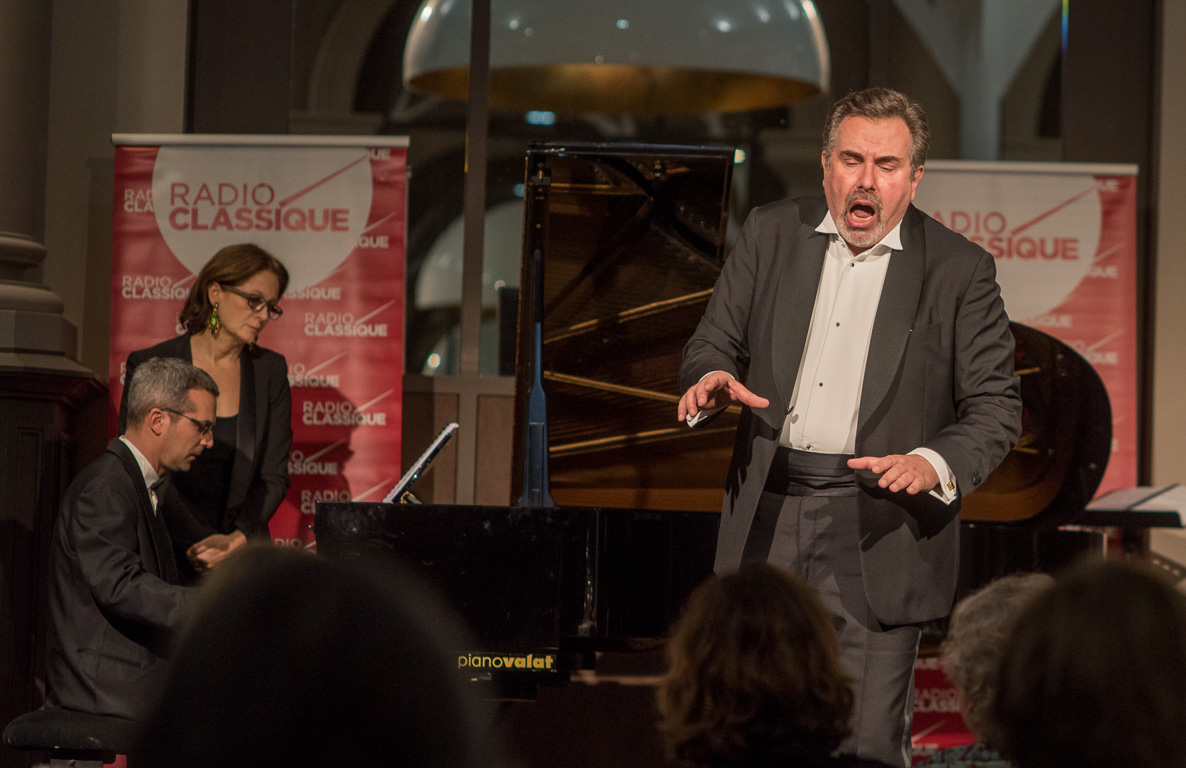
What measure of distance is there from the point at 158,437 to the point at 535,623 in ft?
3.64

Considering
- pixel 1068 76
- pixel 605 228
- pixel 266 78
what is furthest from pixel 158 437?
pixel 1068 76

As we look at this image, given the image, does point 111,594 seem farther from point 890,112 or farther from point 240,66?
point 240,66

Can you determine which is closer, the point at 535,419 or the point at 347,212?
the point at 535,419

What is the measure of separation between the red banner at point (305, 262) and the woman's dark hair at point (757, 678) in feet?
11.4

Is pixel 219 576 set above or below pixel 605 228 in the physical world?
below

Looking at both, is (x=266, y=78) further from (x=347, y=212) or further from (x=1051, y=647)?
(x=1051, y=647)

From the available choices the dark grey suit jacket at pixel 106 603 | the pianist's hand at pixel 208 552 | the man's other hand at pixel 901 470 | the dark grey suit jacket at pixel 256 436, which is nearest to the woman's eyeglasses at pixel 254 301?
the dark grey suit jacket at pixel 256 436

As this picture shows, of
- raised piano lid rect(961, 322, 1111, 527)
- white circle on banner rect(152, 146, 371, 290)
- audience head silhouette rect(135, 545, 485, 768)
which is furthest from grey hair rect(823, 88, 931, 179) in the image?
white circle on banner rect(152, 146, 371, 290)

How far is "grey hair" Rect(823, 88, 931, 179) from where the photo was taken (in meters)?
2.47

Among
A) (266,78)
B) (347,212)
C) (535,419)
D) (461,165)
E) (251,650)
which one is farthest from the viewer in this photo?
(461,165)

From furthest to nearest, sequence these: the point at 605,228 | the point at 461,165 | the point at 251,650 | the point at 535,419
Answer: the point at 461,165
the point at 605,228
the point at 535,419
the point at 251,650

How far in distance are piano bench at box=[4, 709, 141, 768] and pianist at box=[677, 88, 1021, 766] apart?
1455 mm

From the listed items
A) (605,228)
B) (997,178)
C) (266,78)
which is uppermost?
(266,78)

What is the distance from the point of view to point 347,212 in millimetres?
4887
